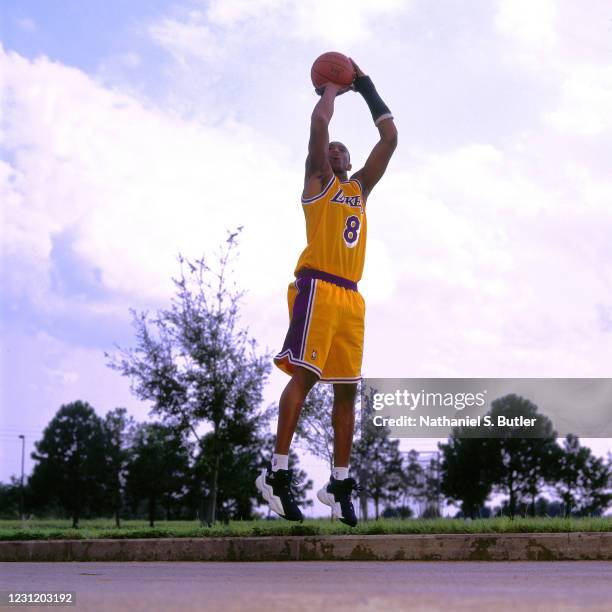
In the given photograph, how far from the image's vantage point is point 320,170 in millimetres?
6660

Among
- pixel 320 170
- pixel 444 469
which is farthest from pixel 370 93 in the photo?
pixel 444 469

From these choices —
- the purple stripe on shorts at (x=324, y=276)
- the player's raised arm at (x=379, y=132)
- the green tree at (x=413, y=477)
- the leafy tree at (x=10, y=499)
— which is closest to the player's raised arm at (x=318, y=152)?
the player's raised arm at (x=379, y=132)

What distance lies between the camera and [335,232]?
648 cm

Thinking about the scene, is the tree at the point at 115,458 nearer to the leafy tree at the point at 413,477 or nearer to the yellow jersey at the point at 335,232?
the leafy tree at the point at 413,477

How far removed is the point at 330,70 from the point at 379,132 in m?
0.64

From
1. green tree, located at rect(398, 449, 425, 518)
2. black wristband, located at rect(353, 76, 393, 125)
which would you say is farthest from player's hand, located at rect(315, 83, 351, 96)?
green tree, located at rect(398, 449, 425, 518)

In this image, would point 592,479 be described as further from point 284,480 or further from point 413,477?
point 284,480

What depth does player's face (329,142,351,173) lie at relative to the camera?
7035 millimetres

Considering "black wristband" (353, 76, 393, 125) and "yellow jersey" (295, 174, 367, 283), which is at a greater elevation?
"black wristband" (353, 76, 393, 125)

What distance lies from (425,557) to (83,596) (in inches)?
150

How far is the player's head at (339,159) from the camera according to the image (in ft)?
23.1

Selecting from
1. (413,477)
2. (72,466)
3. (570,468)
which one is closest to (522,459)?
(570,468)

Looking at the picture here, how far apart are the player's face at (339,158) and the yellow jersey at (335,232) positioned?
325 millimetres
